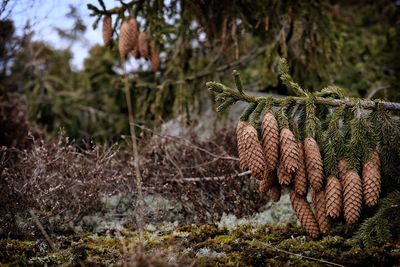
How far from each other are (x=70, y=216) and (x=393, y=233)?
94.7 inches

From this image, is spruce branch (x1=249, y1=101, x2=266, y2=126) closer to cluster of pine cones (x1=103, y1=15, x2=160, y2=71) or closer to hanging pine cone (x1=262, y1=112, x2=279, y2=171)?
hanging pine cone (x1=262, y1=112, x2=279, y2=171)

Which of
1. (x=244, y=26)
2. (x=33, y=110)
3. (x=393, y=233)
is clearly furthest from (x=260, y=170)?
(x=33, y=110)

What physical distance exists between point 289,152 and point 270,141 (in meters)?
0.12

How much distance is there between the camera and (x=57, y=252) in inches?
110

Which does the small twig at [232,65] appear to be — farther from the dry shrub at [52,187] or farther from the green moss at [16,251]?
the green moss at [16,251]

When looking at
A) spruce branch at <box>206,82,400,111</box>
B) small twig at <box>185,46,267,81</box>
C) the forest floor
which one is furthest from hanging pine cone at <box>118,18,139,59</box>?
spruce branch at <box>206,82,400,111</box>

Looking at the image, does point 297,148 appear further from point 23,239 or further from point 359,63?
point 359,63

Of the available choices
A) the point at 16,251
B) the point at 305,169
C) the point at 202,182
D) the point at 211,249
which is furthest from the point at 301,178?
the point at 16,251

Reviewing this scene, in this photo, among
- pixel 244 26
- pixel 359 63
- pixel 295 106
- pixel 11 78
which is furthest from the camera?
pixel 11 78

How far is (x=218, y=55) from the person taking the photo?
603cm

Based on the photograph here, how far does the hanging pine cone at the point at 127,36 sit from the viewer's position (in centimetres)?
437

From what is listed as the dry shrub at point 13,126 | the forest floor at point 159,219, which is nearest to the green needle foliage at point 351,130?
the forest floor at point 159,219

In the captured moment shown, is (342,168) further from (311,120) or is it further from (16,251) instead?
(16,251)

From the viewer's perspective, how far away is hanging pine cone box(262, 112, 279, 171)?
243 cm
